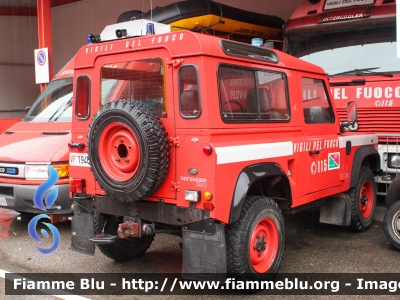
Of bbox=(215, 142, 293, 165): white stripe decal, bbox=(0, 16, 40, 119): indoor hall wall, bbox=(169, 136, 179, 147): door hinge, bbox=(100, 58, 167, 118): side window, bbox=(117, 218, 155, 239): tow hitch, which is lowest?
bbox=(117, 218, 155, 239): tow hitch

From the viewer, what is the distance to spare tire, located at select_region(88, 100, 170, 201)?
4152 millimetres

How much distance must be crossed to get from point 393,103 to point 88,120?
4.58m

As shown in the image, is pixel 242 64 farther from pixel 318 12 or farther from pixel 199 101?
pixel 318 12

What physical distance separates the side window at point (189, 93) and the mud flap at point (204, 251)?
37.8 inches

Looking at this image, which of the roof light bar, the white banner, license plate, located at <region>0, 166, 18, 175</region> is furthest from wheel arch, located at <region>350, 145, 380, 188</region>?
the white banner

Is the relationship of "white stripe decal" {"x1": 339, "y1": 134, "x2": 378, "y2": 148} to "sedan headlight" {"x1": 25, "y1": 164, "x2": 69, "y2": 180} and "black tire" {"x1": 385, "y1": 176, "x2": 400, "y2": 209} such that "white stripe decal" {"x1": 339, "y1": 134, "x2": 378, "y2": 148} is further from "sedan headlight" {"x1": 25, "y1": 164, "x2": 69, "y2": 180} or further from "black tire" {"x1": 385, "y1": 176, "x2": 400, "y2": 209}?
"sedan headlight" {"x1": 25, "y1": 164, "x2": 69, "y2": 180}

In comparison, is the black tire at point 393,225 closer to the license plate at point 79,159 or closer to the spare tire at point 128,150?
the spare tire at point 128,150

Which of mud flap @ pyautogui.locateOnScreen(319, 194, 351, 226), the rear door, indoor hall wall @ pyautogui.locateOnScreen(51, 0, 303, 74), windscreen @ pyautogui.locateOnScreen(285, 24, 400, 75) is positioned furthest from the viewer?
indoor hall wall @ pyautogui.locateOnScreen(51, 0, 303, 74)

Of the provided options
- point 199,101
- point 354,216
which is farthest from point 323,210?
point 199,101

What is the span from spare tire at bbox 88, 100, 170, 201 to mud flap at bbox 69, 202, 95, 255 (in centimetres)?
64

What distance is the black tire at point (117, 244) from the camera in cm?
509

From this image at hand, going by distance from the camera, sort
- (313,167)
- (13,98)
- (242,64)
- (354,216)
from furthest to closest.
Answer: (13,98), (354,216), (313,167), (242,64)

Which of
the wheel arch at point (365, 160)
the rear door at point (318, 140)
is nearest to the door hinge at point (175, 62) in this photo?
the rear door at point (318, 140)

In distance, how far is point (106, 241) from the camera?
15.4 feet
